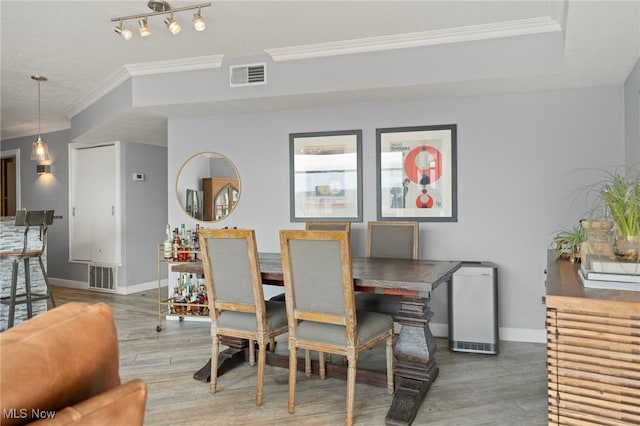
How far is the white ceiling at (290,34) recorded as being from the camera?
8.79 feet

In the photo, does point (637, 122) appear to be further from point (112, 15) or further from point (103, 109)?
point (103, 109)

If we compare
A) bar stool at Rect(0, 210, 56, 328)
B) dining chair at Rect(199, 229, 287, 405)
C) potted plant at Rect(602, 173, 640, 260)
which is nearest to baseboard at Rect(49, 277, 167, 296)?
bar stool at Rect(0, 210, 56, 328)

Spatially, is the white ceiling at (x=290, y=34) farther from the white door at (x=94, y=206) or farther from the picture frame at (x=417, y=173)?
the white door at (x=94, y=206)

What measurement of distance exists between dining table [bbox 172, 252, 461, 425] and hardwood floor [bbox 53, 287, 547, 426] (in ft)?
0.27

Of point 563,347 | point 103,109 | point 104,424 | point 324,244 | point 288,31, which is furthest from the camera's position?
point 103,109

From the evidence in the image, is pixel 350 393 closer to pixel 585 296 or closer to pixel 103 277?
pixel 585 296

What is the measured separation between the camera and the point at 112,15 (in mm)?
2957

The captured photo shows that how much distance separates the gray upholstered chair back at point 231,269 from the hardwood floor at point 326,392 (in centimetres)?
62

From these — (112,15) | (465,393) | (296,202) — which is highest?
(112,15)

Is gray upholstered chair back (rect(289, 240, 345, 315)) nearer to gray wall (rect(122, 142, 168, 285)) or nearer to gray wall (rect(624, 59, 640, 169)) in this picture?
gray wall (rect(624, 59, 640, 169))

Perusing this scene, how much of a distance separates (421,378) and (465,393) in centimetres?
37

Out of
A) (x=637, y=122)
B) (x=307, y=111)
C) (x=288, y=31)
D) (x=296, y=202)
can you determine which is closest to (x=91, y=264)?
(x=296, y=202)

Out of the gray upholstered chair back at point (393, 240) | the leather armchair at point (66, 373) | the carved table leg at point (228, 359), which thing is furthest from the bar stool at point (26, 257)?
the leather armchair at point (66, 373)

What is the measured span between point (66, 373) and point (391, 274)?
198cm
